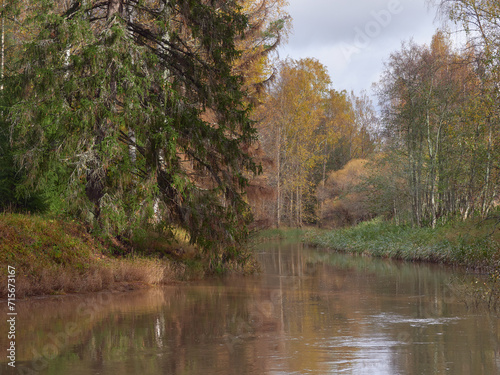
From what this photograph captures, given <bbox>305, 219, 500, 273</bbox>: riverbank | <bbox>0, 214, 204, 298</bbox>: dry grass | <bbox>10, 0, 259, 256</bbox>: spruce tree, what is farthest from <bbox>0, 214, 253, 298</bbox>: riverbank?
<bbox>305, 219, 500, 273</bbox>: riverbank

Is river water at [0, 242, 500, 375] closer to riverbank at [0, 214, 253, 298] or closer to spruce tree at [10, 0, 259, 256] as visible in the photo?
riverbank at [0, 214, 253, 298]

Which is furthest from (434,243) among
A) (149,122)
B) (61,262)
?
(61,262)

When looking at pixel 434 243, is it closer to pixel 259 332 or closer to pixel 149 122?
pixel 149 122

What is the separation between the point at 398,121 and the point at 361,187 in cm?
936

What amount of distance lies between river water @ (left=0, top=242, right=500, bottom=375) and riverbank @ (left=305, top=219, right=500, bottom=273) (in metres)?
2.50

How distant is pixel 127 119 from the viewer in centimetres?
1395

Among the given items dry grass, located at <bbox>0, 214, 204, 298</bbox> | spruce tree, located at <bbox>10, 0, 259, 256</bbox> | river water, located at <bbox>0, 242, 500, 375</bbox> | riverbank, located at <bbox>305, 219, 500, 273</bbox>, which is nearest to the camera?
river water, located at <bbox>0, 242, 500, 375</bbox>

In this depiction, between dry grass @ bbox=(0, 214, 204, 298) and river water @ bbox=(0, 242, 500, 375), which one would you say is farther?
dry grass @ bbox=(0, 214, 204, 298)

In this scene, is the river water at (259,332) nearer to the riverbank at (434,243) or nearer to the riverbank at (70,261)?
the riverbank at (70,261)

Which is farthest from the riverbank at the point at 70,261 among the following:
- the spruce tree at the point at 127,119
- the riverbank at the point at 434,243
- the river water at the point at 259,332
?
the riverbank at the point at 434,243

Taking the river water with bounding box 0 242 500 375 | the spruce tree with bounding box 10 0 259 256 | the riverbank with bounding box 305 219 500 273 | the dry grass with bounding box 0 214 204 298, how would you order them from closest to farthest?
the river water with bounding box 0 242 500 375 → the dry grass with bounding box 0 214 204 298 → the spruce tree with bounding box 10 0 259 256 → the riverbank with bounding box 305 219 500 273

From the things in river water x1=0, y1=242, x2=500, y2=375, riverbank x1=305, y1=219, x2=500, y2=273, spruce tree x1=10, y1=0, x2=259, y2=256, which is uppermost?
spruce tree x1=10, y1=0, x2=259, y2=256

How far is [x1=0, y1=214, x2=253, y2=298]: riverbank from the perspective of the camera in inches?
495

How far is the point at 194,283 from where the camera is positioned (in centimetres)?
1628
